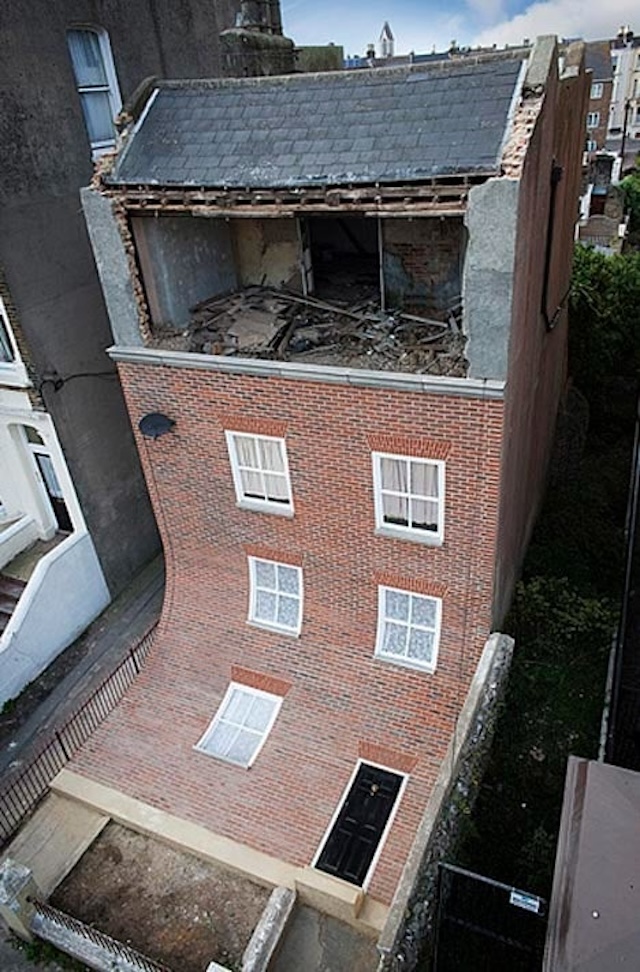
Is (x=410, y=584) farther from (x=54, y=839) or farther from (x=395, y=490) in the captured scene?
(x=54, y=839)

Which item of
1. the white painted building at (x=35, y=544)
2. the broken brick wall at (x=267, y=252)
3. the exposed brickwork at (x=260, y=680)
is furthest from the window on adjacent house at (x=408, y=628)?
the white painted building at (x=35, y=544)

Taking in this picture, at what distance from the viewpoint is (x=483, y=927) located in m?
9.62

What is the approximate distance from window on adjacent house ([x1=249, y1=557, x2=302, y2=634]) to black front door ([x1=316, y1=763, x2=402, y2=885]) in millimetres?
3116

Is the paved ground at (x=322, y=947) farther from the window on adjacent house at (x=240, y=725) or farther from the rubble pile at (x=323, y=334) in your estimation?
the rubble pile at (x=323, y=334)

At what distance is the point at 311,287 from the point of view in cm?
1353

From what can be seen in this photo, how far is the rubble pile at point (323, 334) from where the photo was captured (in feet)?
35.0

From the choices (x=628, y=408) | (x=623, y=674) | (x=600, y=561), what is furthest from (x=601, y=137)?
(x=623, y=674)

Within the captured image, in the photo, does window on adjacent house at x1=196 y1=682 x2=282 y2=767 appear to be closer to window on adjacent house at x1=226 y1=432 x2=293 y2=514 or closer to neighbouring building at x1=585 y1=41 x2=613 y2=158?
window on adjacent house at x1=226 y1=432 x2=293 y2=514

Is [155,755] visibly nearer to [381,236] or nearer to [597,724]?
[597,724]

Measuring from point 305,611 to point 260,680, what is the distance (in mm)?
1665

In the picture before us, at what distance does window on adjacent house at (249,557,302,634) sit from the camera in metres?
13.3

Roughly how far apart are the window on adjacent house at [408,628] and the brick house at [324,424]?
0.15 feet

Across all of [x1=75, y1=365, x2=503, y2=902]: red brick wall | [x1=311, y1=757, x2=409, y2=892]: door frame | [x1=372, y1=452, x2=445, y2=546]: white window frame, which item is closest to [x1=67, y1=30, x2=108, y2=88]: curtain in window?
[x1=75, y1=365, x2=503, y2=902]: red brick wall

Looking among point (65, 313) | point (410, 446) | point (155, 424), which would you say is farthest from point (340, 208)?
point (65, 313)
